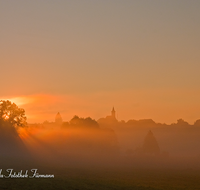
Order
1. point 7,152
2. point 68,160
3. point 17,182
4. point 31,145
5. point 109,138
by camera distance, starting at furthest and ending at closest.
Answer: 1. point 109,138
2. point 31,145
3. point 68,160
4. point 7,152
5. point 17,182

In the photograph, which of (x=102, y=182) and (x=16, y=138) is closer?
(x=102, y=182)

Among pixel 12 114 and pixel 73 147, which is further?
pixel 73 147

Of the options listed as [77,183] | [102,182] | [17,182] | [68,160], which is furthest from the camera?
[68,160]

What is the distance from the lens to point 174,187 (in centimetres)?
4684

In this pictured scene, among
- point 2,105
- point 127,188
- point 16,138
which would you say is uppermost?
point 2,105

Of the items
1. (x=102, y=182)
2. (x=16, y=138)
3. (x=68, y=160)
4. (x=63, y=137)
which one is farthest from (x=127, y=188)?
(x=63, y=137)

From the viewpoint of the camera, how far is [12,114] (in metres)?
90.0

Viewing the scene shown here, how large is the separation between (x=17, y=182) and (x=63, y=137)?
69164 millimetres

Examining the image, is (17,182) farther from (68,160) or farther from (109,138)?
(109,138)

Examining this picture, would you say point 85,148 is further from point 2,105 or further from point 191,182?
point 191,182

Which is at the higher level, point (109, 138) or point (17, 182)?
point (109, 138)

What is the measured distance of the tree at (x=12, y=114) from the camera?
88438 millimetres

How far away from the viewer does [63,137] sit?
11012 cm

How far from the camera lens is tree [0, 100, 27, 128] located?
290ft
